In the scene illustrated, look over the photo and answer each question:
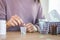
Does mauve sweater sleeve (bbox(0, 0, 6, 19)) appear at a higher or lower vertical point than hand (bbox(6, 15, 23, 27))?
higher

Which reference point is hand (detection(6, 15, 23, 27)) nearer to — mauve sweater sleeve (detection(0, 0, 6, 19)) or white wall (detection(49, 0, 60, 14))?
mauve sweater sleeve (detection(0, 0, 6, 19))

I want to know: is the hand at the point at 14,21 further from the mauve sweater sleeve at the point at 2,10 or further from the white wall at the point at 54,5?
the white wall at the point at 54,5

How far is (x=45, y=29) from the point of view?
1421mm

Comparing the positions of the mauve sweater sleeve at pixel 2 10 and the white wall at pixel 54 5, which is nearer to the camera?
the mauve sweater sleeve at pixel 2 10

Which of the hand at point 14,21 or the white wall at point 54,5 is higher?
→ the white wall at point 54,5

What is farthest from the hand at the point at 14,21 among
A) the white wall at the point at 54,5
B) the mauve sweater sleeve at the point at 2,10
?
the white wall at the point at 54,5

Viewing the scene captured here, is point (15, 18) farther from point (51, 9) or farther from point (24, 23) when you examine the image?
point (51, 9)

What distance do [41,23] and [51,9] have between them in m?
0.38

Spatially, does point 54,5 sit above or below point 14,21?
above

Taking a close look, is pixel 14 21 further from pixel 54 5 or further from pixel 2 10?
pixel 54 5

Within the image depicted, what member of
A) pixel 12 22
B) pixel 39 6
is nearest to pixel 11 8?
pixel 12 22

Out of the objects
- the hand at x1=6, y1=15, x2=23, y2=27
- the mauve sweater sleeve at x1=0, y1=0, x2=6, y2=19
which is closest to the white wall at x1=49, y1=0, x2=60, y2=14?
the hand at x1=6, y1=15, x2=23, y2=27

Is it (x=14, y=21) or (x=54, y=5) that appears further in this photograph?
(x=54, y=5)

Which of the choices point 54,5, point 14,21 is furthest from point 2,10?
point 54,5
